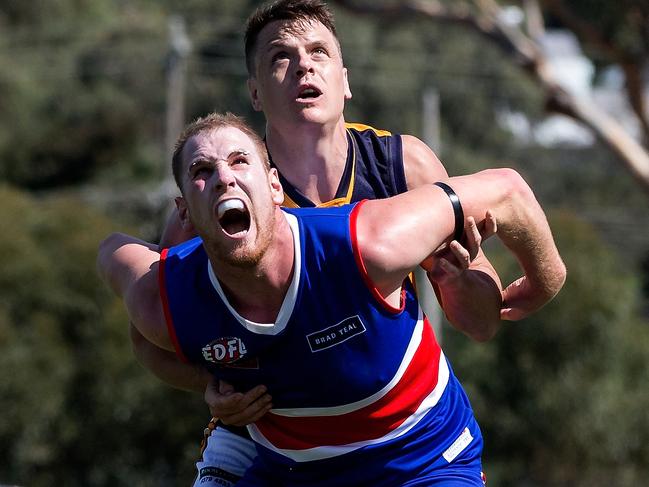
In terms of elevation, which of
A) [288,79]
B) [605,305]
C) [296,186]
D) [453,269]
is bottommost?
[453,269]

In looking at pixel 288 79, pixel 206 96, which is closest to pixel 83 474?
pixel 288 79

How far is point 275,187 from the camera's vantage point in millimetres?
4203

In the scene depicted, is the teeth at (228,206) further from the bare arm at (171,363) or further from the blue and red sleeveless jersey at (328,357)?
the bare arm at (171,363)

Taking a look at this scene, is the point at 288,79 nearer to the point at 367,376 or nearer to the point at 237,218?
the point at 237,218

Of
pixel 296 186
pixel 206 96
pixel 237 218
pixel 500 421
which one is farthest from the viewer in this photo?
pixel 206 96

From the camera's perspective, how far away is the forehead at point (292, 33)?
480 centimetres

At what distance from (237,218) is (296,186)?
67cm

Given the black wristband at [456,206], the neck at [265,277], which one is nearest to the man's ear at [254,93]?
the neck at [265,277]

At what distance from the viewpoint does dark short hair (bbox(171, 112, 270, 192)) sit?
4199 millimetres

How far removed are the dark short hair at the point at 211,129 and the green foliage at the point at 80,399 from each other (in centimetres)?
1303

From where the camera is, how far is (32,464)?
1850 centimetres

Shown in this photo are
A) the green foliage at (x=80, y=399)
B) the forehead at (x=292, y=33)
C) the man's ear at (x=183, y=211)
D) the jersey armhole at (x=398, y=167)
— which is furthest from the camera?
the green foliage at (x=80, y=399)

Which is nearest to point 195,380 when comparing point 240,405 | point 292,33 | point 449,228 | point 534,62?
point 240,405

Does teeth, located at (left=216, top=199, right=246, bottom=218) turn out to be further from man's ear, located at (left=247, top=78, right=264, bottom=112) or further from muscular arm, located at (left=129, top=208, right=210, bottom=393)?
man's ear, located at (left=247, top=78, right=264, bottom=112)
